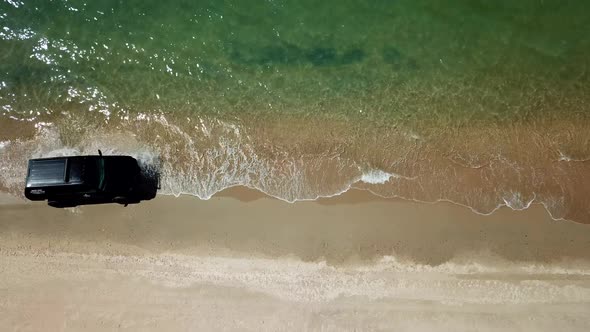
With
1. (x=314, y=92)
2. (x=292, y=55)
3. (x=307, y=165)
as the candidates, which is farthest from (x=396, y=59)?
(x=307, y=165)

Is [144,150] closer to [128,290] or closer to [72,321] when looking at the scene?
[128,290]

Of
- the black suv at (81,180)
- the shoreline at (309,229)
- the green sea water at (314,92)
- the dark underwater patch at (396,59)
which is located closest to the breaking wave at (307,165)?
the green sea water at (314,92)

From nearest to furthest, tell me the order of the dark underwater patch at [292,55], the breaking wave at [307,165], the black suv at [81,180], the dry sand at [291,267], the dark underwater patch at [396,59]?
the black suv at [81,180] < the dry sand at [291,267] < the breaking wave at [307,165] < the dark underwater patch at [396,59] < the dark underwater patch at [292,55]

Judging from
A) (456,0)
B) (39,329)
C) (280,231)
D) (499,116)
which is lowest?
(39,329)

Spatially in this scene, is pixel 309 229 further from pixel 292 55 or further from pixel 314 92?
pixel 292 55

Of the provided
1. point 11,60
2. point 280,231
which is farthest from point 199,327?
point 11,60

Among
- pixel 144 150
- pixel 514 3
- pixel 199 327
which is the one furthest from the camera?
pixel 514 3

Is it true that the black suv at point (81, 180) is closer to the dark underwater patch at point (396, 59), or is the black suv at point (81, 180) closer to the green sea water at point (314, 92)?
the green sea water at point (314, 92)
